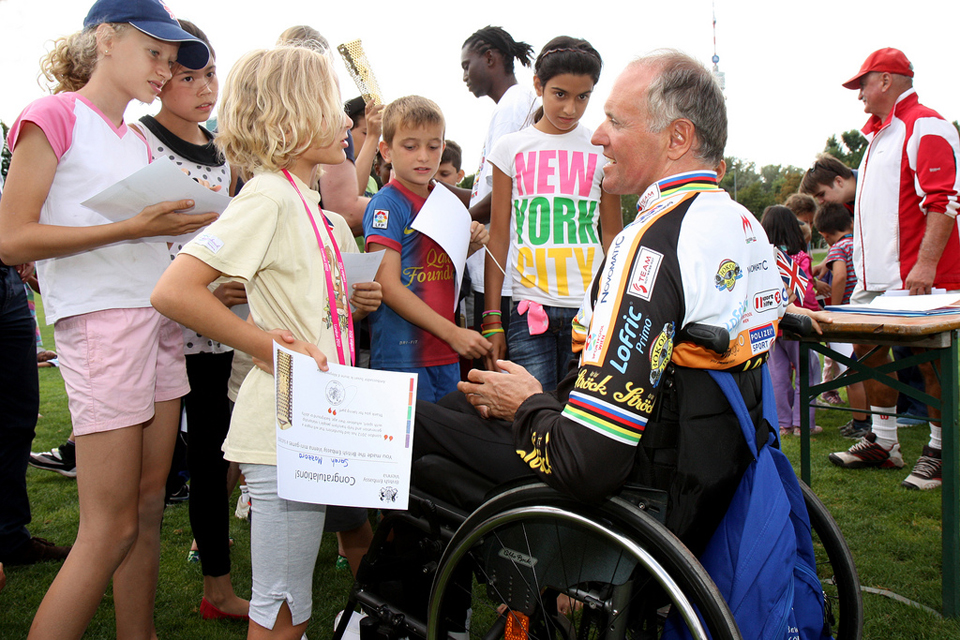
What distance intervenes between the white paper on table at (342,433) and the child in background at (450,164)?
10.5 ft

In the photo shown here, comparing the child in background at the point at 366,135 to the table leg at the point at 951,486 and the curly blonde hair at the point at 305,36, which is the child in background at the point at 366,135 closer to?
the curly blonde hair at the point at 305,36

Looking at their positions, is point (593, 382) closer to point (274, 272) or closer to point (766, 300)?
point (766, 300)

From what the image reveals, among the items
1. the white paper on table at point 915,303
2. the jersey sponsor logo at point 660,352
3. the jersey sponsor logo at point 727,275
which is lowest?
the jersey sponsor logo at point 660,352

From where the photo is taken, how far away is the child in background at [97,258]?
5.35 feet

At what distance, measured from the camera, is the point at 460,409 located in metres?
1.84

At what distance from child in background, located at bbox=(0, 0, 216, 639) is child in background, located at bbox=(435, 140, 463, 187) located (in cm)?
271

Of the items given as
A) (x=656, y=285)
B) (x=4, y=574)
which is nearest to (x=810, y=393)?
(x=656, y=285)

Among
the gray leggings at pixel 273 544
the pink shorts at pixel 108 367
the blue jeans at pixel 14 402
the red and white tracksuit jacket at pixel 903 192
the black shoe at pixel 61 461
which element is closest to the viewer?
the gray leggings at pixel 273 544

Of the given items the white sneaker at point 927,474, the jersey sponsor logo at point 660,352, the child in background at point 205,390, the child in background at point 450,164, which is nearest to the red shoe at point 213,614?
the child in background at point 205,390

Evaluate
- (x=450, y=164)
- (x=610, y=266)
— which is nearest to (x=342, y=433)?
(x=610, y=266)

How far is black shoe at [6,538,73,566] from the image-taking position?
9.58ft

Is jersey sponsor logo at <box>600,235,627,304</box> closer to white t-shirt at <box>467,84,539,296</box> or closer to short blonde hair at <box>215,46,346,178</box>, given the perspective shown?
short blonde hair at <box>215,46,346,178</box>

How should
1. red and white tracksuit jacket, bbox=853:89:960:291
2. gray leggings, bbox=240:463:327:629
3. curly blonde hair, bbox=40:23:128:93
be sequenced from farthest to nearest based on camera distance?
red and white tracksuit jacket, bbox=853:89:960:291
curly blonde hair, bbox=40:23:128:93
gray leggings, bbox=240:463:327:629

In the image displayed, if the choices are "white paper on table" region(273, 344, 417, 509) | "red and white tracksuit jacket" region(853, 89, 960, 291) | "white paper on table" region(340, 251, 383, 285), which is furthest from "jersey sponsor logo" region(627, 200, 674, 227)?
"red and white tracksuit jacket" region(853, 89, 960, 291)
